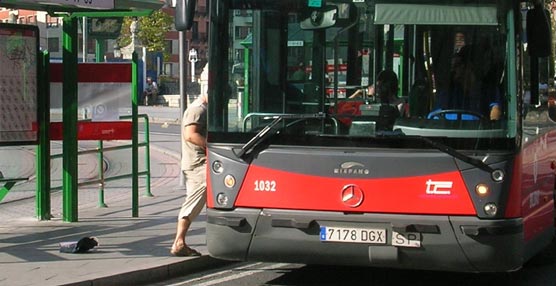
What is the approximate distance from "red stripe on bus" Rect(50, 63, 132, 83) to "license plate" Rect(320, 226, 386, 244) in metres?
5.00

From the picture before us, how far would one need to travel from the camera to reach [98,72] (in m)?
10.6

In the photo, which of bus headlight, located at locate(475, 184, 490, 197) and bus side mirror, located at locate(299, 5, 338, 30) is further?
bus side mirror, located at locate(299, 5, 338, 30)

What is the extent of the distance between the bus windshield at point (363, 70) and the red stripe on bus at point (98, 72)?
402 centimetres

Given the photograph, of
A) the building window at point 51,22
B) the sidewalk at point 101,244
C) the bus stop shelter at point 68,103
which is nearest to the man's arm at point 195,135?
the sidewalk at point 101,244

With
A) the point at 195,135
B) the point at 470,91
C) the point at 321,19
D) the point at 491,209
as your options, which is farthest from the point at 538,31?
the point at 195,135

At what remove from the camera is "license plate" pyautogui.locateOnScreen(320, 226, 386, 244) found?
21.1 feet

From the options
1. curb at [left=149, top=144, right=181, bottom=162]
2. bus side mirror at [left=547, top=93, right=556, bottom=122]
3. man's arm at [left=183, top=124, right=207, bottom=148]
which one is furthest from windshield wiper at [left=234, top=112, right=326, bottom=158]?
curb at [left=149, top=144, right=181, bottom=162]

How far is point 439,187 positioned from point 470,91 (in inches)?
32.0

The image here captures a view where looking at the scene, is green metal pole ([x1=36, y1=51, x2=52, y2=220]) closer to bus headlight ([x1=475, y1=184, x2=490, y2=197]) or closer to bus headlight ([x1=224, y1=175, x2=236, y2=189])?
bus headlight ([x1=224, y1=175, x2=236, y2=189])

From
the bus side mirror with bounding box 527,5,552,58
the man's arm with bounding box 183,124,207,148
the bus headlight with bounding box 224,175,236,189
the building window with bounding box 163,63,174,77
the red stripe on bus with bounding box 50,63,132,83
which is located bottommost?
the bus headlight with bounding box 224,175,236,189

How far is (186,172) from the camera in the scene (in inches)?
329

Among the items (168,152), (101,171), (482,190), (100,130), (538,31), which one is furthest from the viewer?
(168,152)

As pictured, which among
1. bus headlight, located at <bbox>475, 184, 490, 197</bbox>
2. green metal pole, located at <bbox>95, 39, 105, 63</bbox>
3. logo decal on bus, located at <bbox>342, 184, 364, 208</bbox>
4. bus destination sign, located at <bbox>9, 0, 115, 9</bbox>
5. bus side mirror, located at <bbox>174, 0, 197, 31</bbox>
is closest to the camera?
bus headlight, located at <bbox>475, 184, 490, 197</bbox>

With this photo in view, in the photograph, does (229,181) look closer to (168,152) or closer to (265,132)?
(265,132)
